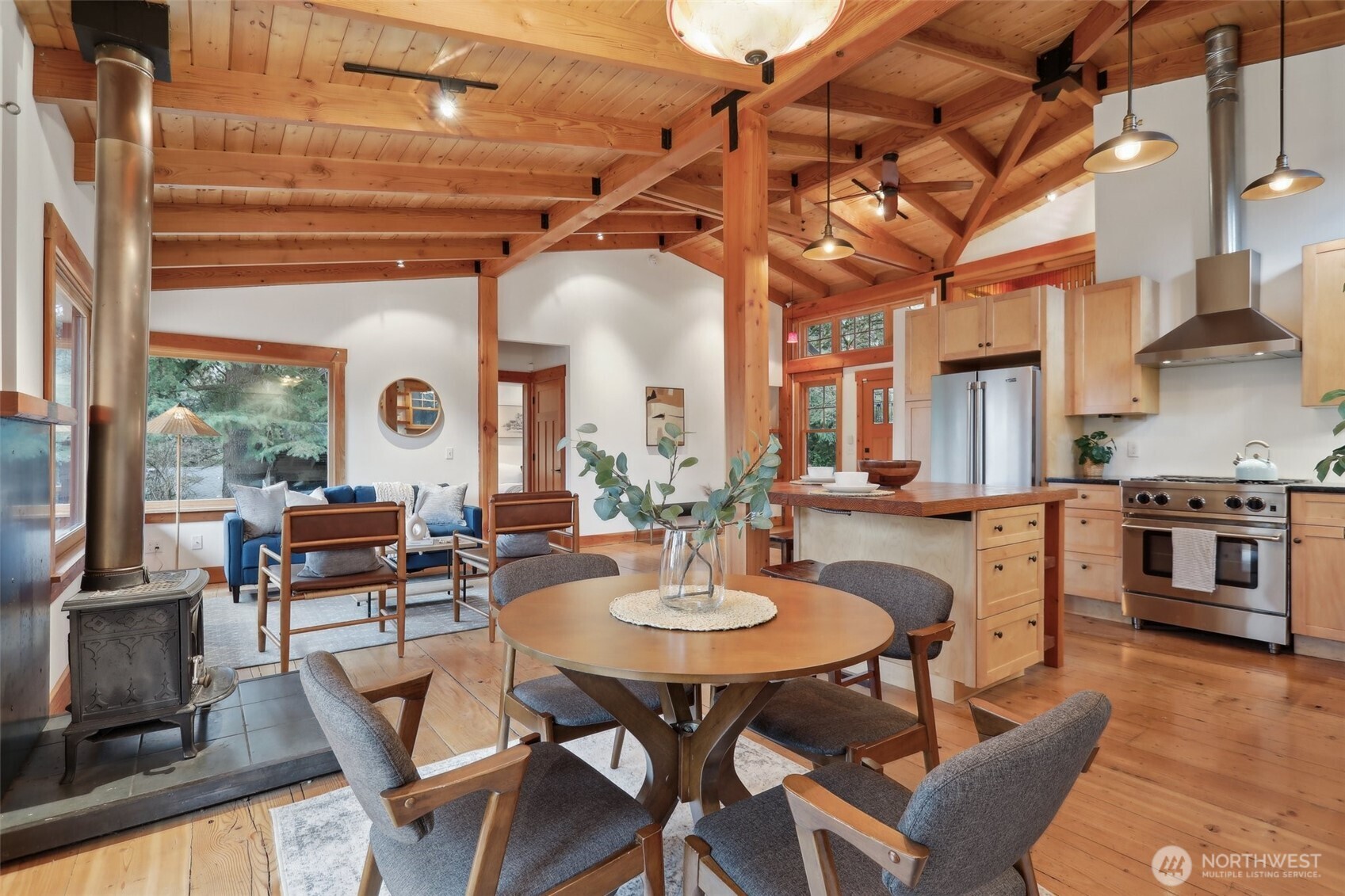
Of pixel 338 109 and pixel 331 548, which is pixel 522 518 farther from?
pixel 338 109

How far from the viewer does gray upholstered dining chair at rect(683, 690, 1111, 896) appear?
0.87m

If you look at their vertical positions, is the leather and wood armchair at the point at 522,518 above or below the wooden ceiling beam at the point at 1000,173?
below

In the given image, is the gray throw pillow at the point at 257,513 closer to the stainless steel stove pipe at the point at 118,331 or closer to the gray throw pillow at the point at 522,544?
the gray throw pillow at the point at 522,544

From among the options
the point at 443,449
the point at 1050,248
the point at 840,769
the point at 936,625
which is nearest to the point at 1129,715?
the point at 936,625

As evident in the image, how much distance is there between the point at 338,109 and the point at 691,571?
3217mm

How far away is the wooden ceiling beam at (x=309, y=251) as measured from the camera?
5.12 metres

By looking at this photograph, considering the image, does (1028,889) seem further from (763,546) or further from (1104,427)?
(1104,427)

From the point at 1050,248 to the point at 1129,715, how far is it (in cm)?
510

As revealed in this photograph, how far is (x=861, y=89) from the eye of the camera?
4.69 m

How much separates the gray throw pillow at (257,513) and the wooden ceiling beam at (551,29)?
3.67 metres

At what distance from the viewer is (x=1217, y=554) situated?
153 inches

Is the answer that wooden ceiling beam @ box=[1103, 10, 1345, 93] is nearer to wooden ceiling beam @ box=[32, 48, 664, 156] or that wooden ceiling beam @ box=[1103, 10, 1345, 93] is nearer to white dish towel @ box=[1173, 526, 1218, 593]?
white dish towel @ box=[1173, 526, 1218, 593]

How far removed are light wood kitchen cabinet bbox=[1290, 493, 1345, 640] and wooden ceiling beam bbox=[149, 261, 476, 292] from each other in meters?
6.79

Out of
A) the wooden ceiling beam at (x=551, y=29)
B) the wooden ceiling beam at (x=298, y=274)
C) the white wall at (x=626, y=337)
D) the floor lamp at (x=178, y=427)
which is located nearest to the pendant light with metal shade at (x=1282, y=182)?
the wooden ceiling beam at (x=551, y=29)
